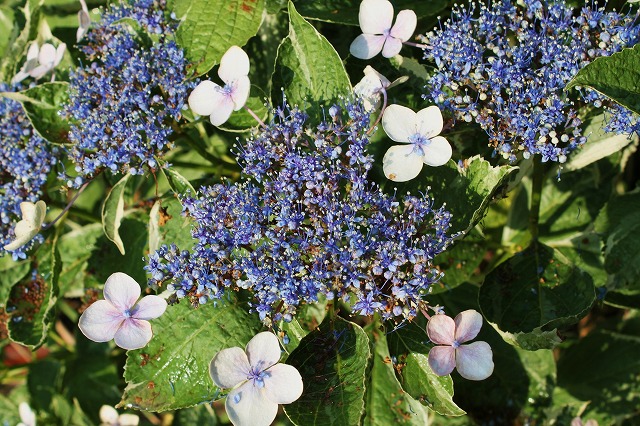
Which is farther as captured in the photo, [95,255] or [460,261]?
[95,255]

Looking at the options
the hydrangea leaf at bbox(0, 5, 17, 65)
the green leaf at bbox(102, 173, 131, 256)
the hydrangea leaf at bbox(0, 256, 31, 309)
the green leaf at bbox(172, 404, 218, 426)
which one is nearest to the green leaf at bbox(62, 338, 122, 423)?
the green leaf at bbox(172, 404, 218, 426)

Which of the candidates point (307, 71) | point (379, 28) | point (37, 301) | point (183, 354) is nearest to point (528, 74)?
point (379, 28)

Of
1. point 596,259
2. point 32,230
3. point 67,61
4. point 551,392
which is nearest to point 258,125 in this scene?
point 32,230

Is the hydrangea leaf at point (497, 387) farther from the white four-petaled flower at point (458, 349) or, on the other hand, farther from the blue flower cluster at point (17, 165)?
the blue flower cluster at point (17, 165)

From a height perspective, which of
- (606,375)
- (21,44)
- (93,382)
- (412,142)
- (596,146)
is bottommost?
(93,382)

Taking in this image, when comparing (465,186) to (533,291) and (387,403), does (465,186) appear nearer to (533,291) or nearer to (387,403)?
(533,291)
